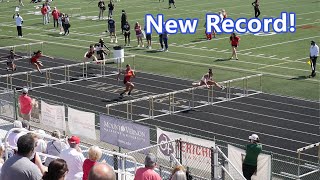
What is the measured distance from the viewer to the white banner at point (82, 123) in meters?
21.2

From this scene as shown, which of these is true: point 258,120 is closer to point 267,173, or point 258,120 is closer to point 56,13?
point 267,173

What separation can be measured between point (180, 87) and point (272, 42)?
38.0 ft

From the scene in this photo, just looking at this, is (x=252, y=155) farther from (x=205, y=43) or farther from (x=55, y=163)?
(x=205, y=43)

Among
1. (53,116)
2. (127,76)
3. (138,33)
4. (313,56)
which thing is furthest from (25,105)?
(138,33)

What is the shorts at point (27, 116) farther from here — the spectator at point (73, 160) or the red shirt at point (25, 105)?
the spectator at point (73, 160)

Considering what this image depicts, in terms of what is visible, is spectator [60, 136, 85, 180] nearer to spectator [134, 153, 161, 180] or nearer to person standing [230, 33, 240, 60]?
spectator [134, 153, 161, 180]

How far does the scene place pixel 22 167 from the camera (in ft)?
29.6

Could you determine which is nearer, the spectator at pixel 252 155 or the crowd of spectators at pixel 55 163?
the crowd of spectators at pixel 55 163

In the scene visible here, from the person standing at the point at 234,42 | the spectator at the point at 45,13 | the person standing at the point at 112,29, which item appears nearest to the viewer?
the person standing at the point at 234,42

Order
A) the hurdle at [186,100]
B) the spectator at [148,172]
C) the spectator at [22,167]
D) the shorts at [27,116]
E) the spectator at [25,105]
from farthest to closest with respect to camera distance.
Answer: the hurdle at [186,100], the shorts at [27,116], the spectator at [25,105], the spectator at [148,172], the spectator at [22,167]

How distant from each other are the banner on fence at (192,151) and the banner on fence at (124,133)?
3.18ft

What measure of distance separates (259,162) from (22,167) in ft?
28.9

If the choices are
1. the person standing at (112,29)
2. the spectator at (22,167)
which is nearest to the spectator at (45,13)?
the person standing at (112,29)

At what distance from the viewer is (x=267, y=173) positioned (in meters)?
16.7
